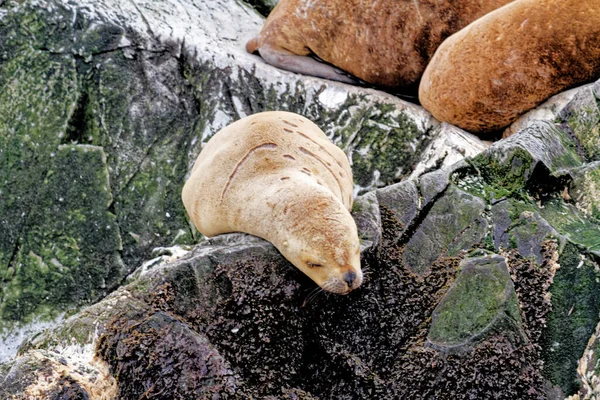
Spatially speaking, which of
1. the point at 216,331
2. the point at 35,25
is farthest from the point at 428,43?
the point at 216,331

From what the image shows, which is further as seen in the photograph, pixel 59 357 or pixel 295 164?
pixel 295 164

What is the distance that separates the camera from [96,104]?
23.9 feet

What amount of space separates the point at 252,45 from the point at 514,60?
257cm

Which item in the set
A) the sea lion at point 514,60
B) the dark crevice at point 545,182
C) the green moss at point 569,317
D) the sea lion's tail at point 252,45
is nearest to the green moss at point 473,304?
the green moss at point 569,317

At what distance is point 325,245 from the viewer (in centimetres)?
384

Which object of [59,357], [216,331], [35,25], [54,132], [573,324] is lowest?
[54,132]

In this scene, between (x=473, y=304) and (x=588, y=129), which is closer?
(x=473, y=304)

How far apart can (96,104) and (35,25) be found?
88 centimetres

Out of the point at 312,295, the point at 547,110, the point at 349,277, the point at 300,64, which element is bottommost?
the point at 300,64

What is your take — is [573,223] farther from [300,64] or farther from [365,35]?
[300,64]

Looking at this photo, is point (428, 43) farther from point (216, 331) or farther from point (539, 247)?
point (216, 331)

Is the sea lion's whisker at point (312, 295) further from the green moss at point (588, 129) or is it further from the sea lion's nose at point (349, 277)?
the green moss at point (588, 129)

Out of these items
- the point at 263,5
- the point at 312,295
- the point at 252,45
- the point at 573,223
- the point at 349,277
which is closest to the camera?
the point at 349,277

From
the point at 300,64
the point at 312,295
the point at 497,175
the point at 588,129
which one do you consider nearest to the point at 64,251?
the point at 300,64
